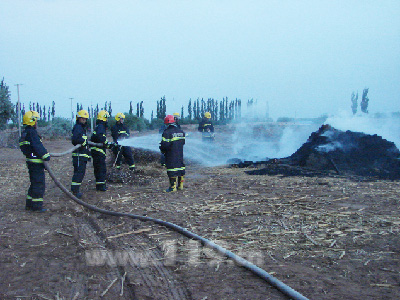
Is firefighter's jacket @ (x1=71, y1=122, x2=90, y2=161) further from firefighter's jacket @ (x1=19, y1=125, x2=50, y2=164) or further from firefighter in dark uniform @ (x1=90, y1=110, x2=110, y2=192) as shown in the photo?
firefighter's jacket @ (x1=19, y1=125, x2=50, y2=164)

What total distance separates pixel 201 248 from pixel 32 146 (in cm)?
430

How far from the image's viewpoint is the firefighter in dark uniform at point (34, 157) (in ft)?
23.0

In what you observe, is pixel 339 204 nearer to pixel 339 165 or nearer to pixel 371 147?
pixel 339 165

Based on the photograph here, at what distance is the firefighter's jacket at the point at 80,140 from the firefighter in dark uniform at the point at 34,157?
1.30 m

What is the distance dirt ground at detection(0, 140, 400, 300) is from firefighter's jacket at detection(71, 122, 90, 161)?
1021mm

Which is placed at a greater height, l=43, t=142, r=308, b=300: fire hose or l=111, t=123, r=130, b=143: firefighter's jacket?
l=111, t=123, r=130, b=143: firefighter's jacket

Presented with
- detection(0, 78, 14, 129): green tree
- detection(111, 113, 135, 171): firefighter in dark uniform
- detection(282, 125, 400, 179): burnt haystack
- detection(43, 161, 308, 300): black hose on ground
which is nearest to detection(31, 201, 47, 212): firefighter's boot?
detection(43, 161, 308, 300): black hose on ground

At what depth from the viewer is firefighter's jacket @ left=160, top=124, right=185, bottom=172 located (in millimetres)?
8984

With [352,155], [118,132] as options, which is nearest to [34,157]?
[118,132]

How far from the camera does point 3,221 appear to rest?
630cm

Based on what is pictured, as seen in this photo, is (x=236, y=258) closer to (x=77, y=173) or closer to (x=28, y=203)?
(x=28, y=203)

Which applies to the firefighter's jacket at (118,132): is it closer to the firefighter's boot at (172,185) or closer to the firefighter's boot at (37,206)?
the firefighter's boot at (172,185)

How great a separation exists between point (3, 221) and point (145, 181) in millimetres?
4810

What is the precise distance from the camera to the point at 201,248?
182 inches
